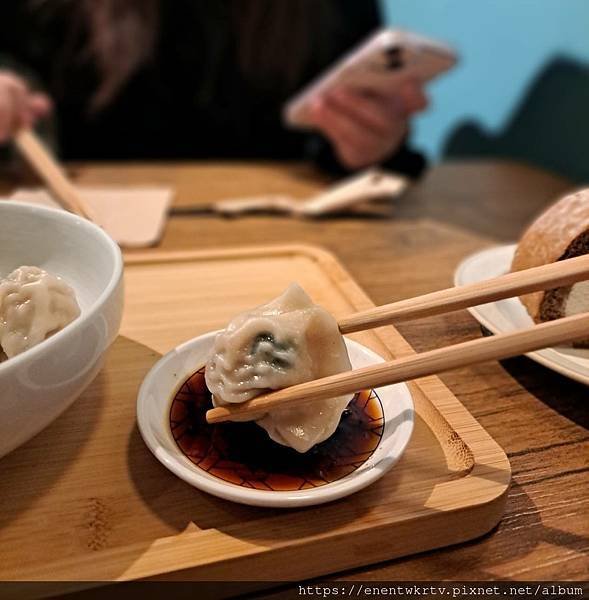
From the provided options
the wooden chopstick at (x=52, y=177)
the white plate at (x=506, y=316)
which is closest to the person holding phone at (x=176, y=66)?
the wooden chopstick at (x=52, y=177)

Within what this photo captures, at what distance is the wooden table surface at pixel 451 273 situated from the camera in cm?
73

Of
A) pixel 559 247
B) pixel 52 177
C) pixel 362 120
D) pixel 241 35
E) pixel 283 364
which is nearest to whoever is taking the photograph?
pixel 283 364

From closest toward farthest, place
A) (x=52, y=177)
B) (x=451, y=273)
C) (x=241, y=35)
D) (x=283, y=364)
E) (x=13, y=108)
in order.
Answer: (x=283, y=364) → (x=451, y=273) → (x=52, y=177) → (x=13, y=108) → (x=241, y=35)

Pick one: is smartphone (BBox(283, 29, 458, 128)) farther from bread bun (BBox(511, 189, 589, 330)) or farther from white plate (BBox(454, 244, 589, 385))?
bread bun (BBox(511, 189, 589, 330))

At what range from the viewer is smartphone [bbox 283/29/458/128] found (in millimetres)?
1934

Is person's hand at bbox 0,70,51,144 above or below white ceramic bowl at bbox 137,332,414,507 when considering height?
below

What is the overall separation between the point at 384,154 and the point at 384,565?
1.89 meters

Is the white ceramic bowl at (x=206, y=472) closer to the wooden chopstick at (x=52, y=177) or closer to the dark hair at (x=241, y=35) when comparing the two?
the wooden chopstick at (x=52, y=177)

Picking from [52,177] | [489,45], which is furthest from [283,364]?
[489,45]

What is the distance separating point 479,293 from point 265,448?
328mm

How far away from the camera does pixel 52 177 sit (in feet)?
5.27

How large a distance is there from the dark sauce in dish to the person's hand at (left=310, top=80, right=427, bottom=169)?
63.8 inches

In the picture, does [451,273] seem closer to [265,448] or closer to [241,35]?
[265,448]

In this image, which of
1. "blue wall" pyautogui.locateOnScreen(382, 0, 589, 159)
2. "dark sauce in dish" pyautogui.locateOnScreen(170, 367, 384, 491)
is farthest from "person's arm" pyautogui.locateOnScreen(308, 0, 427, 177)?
"dark sauce in dish" pyautogui.locateOnScreen(170, 367, 384, 491)
